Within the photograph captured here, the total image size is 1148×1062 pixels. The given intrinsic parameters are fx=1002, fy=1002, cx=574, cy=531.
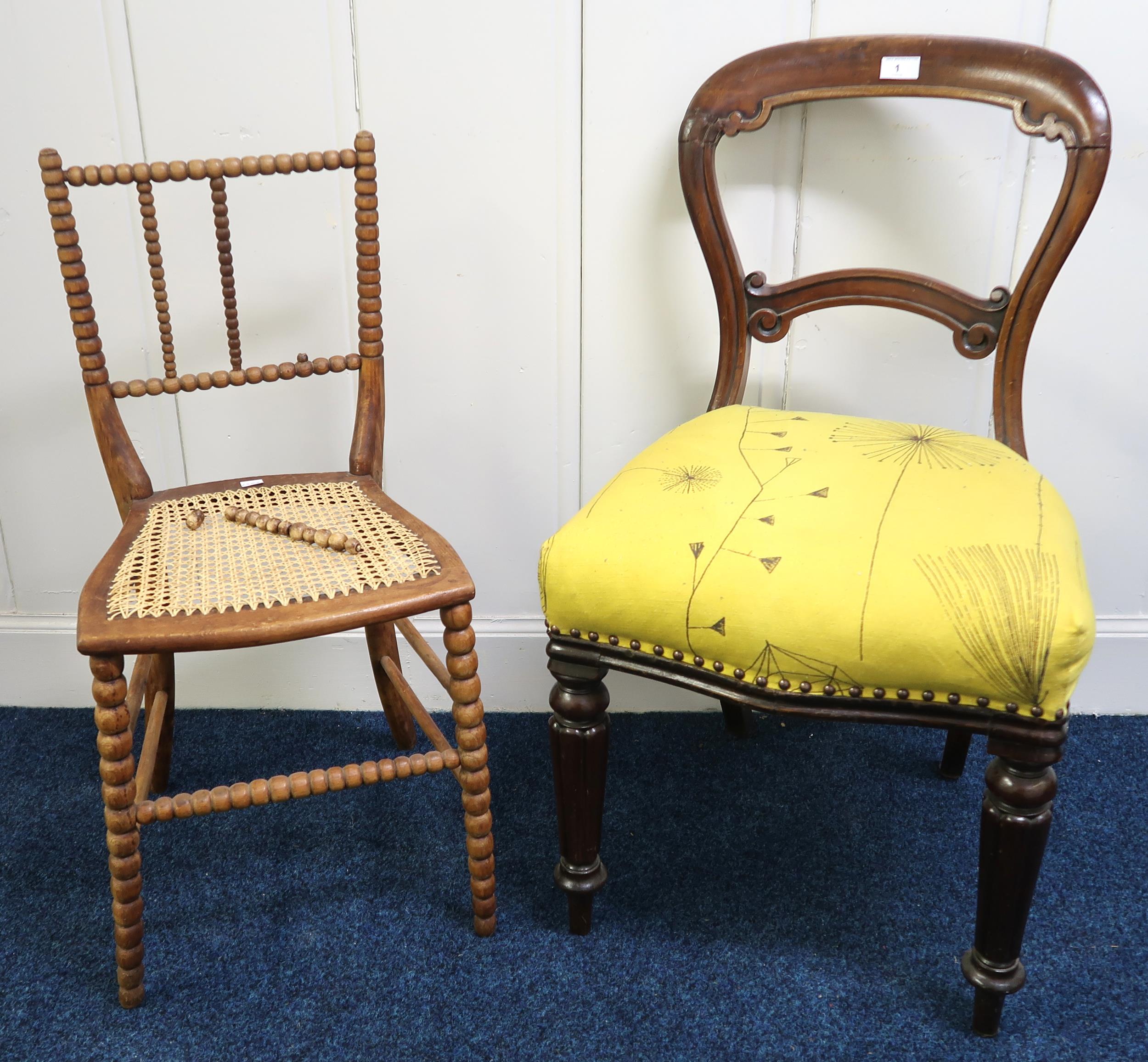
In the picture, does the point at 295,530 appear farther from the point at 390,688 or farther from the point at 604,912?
the point at 604,912

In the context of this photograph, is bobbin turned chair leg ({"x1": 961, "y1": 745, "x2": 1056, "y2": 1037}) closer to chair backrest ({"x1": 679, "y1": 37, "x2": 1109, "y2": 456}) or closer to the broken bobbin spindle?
chair backrest ({"x1": 679, "y1": 37, "x2": 1109, "y2": 456})

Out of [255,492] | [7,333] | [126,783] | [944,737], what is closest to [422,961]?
[126,783]

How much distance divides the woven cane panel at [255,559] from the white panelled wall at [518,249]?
0.30 m

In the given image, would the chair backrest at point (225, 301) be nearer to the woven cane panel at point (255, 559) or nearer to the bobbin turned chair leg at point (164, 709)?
the woven cane panel at point (255, 559)

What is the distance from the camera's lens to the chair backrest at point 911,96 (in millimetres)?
1088

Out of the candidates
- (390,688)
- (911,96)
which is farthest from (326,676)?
(911,96)

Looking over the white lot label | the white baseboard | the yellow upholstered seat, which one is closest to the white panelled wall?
the white baseboard

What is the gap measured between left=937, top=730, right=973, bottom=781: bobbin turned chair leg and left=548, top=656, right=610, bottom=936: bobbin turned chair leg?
0.56m

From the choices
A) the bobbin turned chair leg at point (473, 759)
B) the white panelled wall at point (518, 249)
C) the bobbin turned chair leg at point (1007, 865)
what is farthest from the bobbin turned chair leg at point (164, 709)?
the bobbin turned chair leg at point (1007, 865)

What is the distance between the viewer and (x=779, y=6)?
1243 millimetres

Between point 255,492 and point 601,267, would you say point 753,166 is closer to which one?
point 601,267

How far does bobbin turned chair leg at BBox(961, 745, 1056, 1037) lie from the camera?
2.89 feet

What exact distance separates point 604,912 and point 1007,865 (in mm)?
468

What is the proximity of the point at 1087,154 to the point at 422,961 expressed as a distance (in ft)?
3.73
